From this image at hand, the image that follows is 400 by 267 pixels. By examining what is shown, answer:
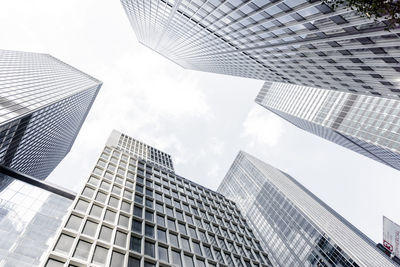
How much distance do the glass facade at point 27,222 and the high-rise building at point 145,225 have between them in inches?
336

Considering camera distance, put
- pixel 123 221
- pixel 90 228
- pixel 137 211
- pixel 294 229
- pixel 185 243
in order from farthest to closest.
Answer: pixel 294 229, pixel 137 211, pixel 185 243, pixel 123 221, pixel 90 228

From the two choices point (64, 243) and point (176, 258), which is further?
point (176, 258)

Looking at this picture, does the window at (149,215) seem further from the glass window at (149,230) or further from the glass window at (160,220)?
the glass window at (149,230)

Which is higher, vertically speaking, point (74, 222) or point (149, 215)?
point (74, 222)

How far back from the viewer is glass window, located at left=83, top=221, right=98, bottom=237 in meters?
25.7

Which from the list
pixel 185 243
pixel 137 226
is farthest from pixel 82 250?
pixel 185 243

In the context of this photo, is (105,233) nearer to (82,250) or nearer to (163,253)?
(82,250)

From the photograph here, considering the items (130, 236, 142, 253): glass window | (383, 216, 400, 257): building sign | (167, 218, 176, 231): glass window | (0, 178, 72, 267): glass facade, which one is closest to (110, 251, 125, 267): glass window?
(130, 236, 142, 253): glass window

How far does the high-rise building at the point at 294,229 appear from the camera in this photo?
232ft

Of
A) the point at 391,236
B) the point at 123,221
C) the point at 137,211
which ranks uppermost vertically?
the point at 391,236

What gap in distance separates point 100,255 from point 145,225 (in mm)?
9199

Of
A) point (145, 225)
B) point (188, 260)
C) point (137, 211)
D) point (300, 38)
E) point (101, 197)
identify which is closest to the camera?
point (188, 260)

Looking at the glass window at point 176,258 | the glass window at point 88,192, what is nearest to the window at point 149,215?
the glass window at point 176,258

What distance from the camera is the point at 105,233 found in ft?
88.4
